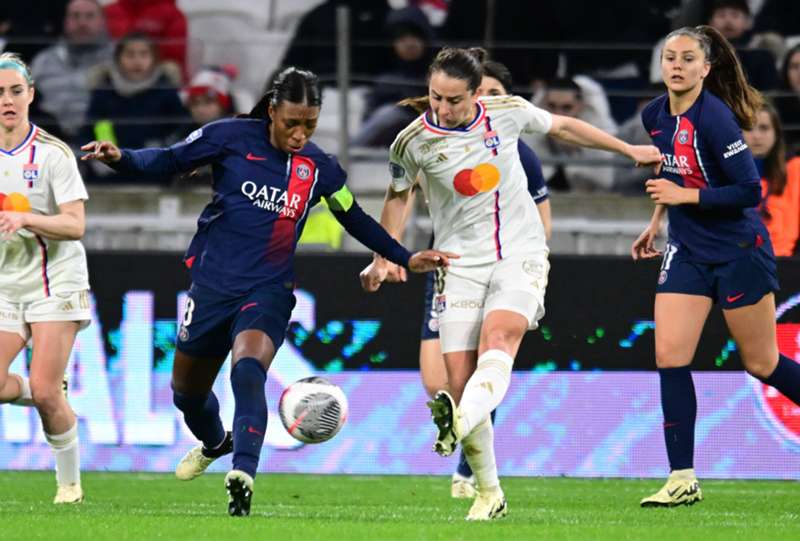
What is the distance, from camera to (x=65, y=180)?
7973mm

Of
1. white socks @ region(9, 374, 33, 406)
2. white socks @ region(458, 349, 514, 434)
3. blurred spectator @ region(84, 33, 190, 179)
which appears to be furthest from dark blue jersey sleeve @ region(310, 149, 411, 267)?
blurred spectator @ region(84, 33, 190, 179)

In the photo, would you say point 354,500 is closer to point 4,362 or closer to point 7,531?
point 4,362

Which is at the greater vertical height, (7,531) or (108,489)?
(7,531)

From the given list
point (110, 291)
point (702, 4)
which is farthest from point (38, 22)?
point (702, 4)

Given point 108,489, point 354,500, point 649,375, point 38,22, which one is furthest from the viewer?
point 38,22

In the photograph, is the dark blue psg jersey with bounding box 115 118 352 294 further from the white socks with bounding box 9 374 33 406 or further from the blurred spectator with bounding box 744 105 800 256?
the blurred spectator with bounding box 744 105 800 256

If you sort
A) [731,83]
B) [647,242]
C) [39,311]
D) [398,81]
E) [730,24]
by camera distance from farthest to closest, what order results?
[730,24], [398,81], [647,242], [731,83], [39,311]

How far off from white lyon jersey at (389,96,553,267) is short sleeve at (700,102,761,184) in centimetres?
88

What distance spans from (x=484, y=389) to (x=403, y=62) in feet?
21.7

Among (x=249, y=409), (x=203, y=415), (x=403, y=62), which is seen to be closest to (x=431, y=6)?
(x=403, y=62)

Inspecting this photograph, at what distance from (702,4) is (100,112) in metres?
4.90

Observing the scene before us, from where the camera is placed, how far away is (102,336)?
1064 centimetres

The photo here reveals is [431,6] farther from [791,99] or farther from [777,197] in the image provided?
[777,197]

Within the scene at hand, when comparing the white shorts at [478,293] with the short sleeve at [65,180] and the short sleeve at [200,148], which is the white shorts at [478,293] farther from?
the short sleeve at [65,180]
